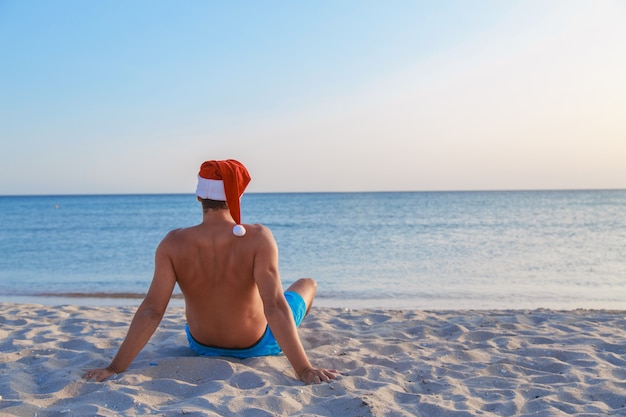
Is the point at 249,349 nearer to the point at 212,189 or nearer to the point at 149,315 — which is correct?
the point at 149,315

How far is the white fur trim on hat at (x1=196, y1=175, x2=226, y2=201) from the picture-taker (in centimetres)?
320

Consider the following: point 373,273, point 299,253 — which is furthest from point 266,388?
point 299,253

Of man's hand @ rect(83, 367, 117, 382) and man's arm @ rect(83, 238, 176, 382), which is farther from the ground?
man's arm @ rect(83, 238, 176, 382)

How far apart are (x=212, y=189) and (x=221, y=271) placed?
19.5 inches

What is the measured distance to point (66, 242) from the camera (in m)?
20.2

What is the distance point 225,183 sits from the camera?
3.16m

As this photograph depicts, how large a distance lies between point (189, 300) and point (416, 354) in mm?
1711

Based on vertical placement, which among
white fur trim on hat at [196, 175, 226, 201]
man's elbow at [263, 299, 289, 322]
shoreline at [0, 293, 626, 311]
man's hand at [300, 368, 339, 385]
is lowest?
shoreline at [0, 293, 626, 311]

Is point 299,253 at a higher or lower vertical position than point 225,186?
lower

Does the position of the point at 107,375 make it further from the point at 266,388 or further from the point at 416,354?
the point at 416,354

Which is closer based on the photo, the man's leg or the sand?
the sand

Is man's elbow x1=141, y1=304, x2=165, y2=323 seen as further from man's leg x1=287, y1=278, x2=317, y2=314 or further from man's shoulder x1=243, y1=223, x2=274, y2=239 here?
man's leg x1=287, y1=278, x2=317, y2=314

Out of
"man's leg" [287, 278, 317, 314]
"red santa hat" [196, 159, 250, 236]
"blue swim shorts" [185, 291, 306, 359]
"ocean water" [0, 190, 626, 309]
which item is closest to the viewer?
"red santa hat" [196, 159, 250, 236]

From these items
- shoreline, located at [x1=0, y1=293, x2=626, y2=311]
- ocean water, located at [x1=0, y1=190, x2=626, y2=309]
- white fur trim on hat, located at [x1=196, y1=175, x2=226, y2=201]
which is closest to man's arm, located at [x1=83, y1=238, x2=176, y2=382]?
white fur trim on hat, located at [x1=196, y1=175, x2=226, y2=201]
